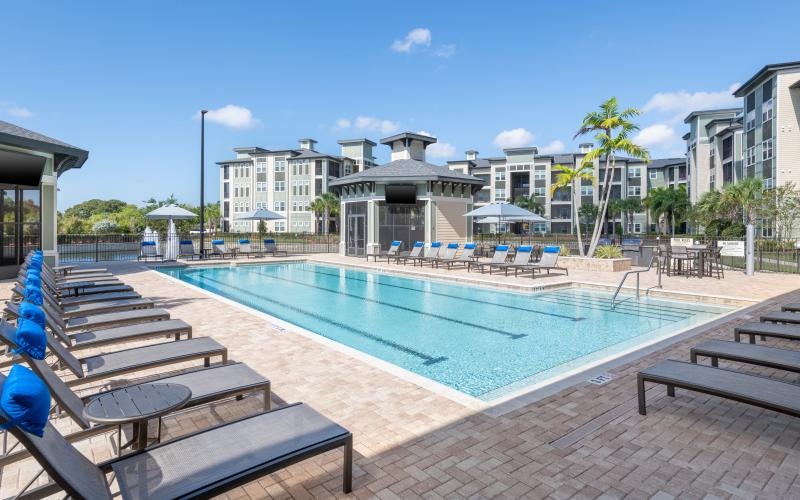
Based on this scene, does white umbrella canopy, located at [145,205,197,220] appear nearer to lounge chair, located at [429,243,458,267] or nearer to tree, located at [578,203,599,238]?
lounge chair, located at [429,243,458,267]

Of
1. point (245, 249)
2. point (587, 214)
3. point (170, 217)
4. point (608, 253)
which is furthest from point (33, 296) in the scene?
point (587, 214)

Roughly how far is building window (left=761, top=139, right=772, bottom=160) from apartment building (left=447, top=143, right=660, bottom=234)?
97.0 ft

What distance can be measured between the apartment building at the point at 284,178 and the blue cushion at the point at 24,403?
6046cm

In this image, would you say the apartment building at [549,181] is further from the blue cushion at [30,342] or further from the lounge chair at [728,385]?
the blue cushion at [30,342]

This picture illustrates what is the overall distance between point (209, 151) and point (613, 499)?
77.7 ft

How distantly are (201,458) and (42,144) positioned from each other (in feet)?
Answer: 48.5

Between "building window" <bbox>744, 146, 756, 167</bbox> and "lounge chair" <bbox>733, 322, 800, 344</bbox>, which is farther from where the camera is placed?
"building window" <bbox>744, 146, 756, 167</bbox>

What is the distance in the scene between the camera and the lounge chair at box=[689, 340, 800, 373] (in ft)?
14.3

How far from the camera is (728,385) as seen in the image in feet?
12.0

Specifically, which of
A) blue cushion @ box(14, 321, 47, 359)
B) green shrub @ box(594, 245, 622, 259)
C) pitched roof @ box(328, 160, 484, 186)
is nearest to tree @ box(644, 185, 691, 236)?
pitched roof @ box(328, 160, 484, 186)

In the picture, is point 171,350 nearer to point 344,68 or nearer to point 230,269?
point 230,269

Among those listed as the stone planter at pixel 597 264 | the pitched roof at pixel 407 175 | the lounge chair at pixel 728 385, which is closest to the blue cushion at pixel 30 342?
the lounge chair at pixel 728 385

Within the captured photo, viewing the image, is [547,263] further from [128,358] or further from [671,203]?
[671,203]

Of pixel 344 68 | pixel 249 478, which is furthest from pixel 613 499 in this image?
pixel 344 68
